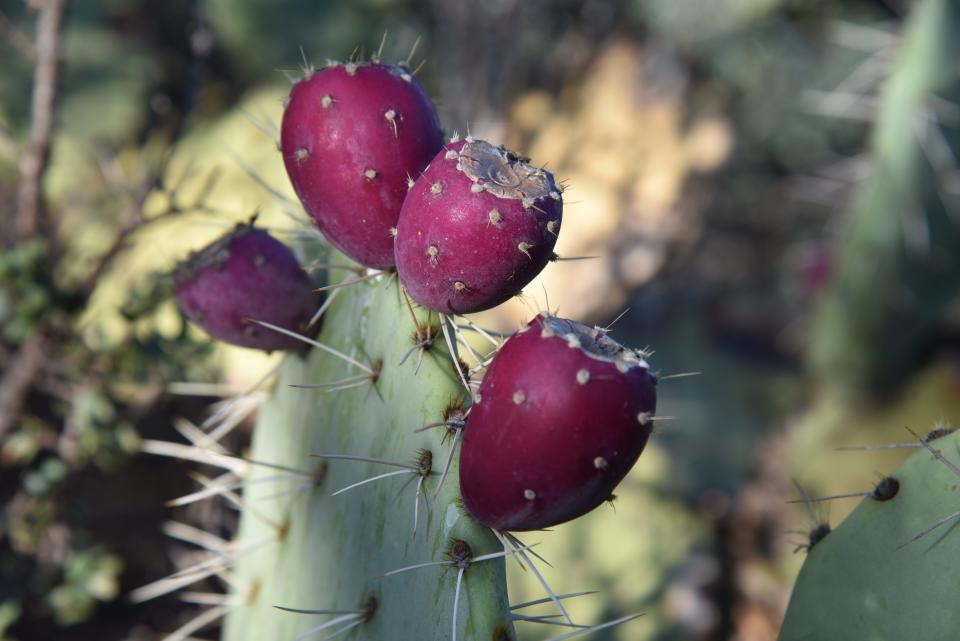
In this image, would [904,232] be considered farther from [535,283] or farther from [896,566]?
[896,566]

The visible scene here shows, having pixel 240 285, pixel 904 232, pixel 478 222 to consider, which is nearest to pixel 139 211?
pixel 240 285

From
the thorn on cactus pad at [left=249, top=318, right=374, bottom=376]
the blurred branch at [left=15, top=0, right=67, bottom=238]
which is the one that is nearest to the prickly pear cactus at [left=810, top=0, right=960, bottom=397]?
the thorn on cactus pad at [left=249, top=318, right=374, bottom=376]

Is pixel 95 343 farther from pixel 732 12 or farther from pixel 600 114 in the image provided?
pixel 732 12

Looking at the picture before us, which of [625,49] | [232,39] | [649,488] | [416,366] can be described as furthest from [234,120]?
[416,366]

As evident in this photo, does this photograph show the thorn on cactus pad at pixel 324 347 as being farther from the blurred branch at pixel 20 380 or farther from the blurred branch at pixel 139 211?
the blurred branch at pixel 20 380

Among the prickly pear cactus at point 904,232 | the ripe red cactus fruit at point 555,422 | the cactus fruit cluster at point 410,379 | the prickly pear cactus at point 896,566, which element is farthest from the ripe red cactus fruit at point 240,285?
the prickly pear cactus at point 904,232

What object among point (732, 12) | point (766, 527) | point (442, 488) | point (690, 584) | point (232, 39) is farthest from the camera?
point (732, 12)

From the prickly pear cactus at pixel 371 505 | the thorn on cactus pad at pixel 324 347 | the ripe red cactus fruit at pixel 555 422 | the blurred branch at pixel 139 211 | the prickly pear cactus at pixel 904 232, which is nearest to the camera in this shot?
the ripe red cactus fruit at pixel 555 422

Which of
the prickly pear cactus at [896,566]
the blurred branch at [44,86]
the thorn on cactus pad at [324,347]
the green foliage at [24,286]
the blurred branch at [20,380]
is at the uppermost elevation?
the blurred branch at [44,86]
